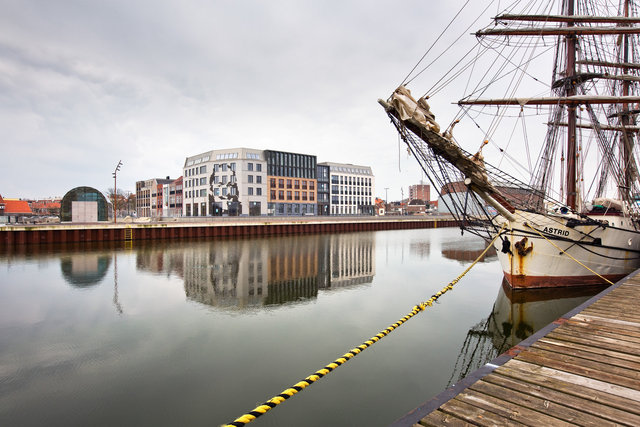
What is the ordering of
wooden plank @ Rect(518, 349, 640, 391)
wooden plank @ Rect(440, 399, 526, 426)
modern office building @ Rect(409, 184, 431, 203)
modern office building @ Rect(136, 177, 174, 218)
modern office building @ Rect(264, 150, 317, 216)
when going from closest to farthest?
1. wooden plank @ Rect(440, 399, 526, 426)
2. wooden plank @ Rect(518, 349, 640, 391)
3. modern office building @ Rect(264, 150, 317, 216)
4. modern office building @ Rect(136, 177, 174, 218)
5. modern office building @ Rect(409, 184, 431, 203)

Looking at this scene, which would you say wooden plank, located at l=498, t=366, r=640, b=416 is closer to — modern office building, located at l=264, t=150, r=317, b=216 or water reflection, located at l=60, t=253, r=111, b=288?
water reflection, located at l=60, t=253, r=111, b=288

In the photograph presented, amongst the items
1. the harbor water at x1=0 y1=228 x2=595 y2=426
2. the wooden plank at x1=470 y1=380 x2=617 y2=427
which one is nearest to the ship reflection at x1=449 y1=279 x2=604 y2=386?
the harbor water at x1=0 y1=228 x2=595 y2=426

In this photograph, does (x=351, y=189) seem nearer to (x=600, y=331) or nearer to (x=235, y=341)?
(x=235, y=341)

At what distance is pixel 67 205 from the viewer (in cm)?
4759

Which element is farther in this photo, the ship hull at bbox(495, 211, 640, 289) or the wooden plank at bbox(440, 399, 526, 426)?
the ship hull at bbox(495, 211, 640, 289)

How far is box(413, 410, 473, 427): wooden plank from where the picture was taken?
3.17 m

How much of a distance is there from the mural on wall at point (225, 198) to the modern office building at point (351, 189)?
1167 inches

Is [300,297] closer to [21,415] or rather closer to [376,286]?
[376,286]

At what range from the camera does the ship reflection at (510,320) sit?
8.57m

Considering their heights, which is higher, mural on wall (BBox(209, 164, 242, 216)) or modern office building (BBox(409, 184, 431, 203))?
modern office building (BBox(409, 184, 431, 203))

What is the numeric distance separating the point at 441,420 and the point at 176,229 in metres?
47.8

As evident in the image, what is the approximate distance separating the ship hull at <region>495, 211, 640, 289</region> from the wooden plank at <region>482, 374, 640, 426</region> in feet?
40.5

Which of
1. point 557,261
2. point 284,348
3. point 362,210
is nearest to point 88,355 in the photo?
point 284,348

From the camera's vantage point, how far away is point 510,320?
38.9 ft
